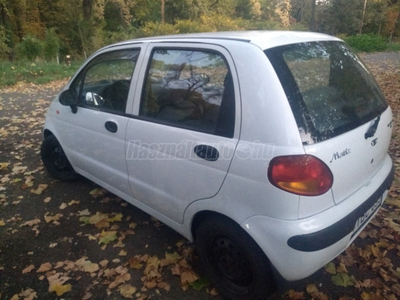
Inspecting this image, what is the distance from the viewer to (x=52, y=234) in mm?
3225

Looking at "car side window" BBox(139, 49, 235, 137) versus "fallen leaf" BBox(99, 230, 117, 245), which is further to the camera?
"fallen leaf" BBox(99, 230, 117, 245)

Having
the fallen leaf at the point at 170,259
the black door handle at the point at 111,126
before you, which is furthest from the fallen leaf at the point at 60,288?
the black door handle at the point at 111,126

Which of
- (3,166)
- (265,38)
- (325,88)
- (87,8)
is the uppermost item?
(87,8)

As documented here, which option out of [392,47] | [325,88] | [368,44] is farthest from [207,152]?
[392,47]

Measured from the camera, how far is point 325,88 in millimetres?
2139

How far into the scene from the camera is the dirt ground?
245cm

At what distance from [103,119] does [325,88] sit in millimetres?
1988

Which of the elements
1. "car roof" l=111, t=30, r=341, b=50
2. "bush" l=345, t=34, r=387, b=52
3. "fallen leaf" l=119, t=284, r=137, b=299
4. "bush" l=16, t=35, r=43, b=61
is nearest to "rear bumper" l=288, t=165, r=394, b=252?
"car roof" l=111, t=30, r=341, b=50

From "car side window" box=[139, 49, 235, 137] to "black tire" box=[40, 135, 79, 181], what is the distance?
1975 mm

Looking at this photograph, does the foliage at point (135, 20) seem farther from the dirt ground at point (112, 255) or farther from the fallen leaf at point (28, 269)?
the fallen leaf at point (28, 269)

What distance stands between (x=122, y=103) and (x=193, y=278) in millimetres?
1623

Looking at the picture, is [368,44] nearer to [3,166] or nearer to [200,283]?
[3,166]

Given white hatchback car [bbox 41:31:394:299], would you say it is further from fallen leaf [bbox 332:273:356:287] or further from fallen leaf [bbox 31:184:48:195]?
fallen leaf [bbox 31:184:48:195]

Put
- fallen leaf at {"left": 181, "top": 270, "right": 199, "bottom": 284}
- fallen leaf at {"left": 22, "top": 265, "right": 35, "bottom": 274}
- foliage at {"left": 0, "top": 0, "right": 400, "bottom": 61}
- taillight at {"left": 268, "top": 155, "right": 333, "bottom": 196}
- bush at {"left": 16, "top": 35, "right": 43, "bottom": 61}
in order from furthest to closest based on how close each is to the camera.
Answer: foliage at {"left": 0, "top": 0, "right": 400, "bottom": 61} < bush at {"left": 16, "top": 35, "right": 43, "bottom": 61} < fallen leaf at {"left": 22, "top": 265, "right": 35, "bottom": 274} < fallen leaf at {"left": 181, "top": 270, "right": 199, "bottom": 284} < taillight at {"left": 268, "top": 155, "right": 333, "bottom": 196}
